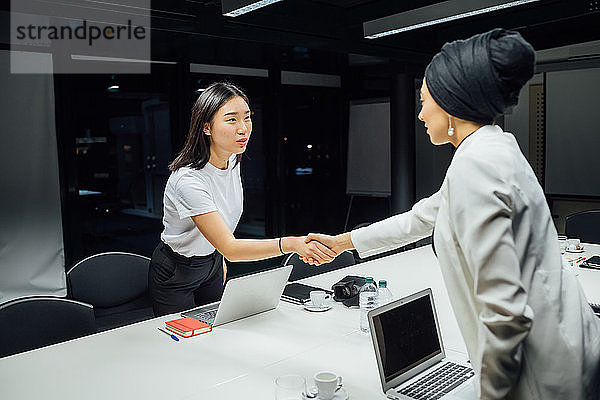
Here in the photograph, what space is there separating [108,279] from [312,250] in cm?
121

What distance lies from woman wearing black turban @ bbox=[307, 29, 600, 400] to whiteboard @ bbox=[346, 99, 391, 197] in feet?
18.3

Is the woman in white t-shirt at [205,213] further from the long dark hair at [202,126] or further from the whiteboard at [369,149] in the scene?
the whiteboard at [369,149]

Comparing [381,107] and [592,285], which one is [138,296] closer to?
[592,285]

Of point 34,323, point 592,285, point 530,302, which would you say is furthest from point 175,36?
point 530,302

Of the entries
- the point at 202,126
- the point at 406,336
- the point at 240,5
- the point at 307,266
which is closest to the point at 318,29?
the point at 240,5

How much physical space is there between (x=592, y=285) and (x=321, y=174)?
14.3 feet

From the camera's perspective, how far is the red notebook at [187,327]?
2.08 metres

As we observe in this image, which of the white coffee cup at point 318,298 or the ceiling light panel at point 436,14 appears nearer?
the white coffee cup at point 318,298

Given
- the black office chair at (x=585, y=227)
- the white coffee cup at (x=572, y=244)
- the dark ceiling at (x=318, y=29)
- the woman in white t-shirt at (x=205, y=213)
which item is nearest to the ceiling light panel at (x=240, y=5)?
the dark ceiling at (x=318, y=29)

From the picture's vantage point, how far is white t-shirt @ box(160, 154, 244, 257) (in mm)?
2314

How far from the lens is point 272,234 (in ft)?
20.5

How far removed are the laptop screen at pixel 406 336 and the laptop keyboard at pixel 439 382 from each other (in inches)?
2.0

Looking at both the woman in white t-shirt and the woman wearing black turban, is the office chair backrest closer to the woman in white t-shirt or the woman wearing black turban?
the woman in white t-shirt

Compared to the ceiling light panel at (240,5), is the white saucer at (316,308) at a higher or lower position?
lower
